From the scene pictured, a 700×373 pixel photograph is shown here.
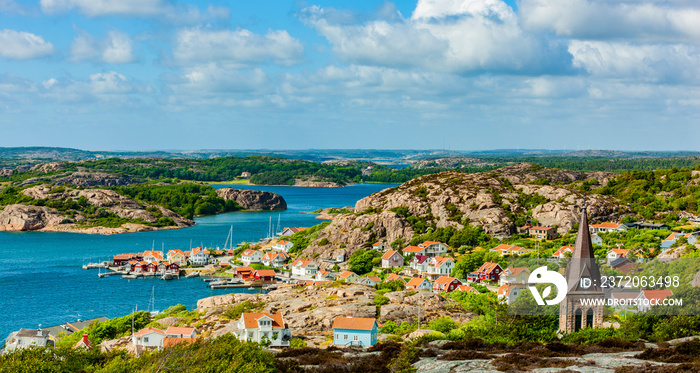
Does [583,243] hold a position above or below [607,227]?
above

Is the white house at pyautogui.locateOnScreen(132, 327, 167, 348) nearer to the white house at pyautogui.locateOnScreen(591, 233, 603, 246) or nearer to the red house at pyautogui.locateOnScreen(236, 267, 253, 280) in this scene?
the red house at pyautogui.locateOnScreen(236, 267, 253, 280)

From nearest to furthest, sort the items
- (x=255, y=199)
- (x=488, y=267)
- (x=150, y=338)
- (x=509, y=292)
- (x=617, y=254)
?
(x=150, y=338), (x=509, y=292), (x=617, y=254), (x=488, y=267), (x=255, y=199)

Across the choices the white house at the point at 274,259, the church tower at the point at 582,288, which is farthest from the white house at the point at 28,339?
the white house at the point at 274,259

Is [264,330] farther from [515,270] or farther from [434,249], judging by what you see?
[434,249]

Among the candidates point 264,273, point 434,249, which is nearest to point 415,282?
point 434,249

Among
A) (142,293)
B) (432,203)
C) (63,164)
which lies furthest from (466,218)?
(63,164)

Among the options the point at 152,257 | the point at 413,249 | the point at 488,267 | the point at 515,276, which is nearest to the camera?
the point at 515,276

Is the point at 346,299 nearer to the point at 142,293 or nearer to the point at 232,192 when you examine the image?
the point at 142,293
